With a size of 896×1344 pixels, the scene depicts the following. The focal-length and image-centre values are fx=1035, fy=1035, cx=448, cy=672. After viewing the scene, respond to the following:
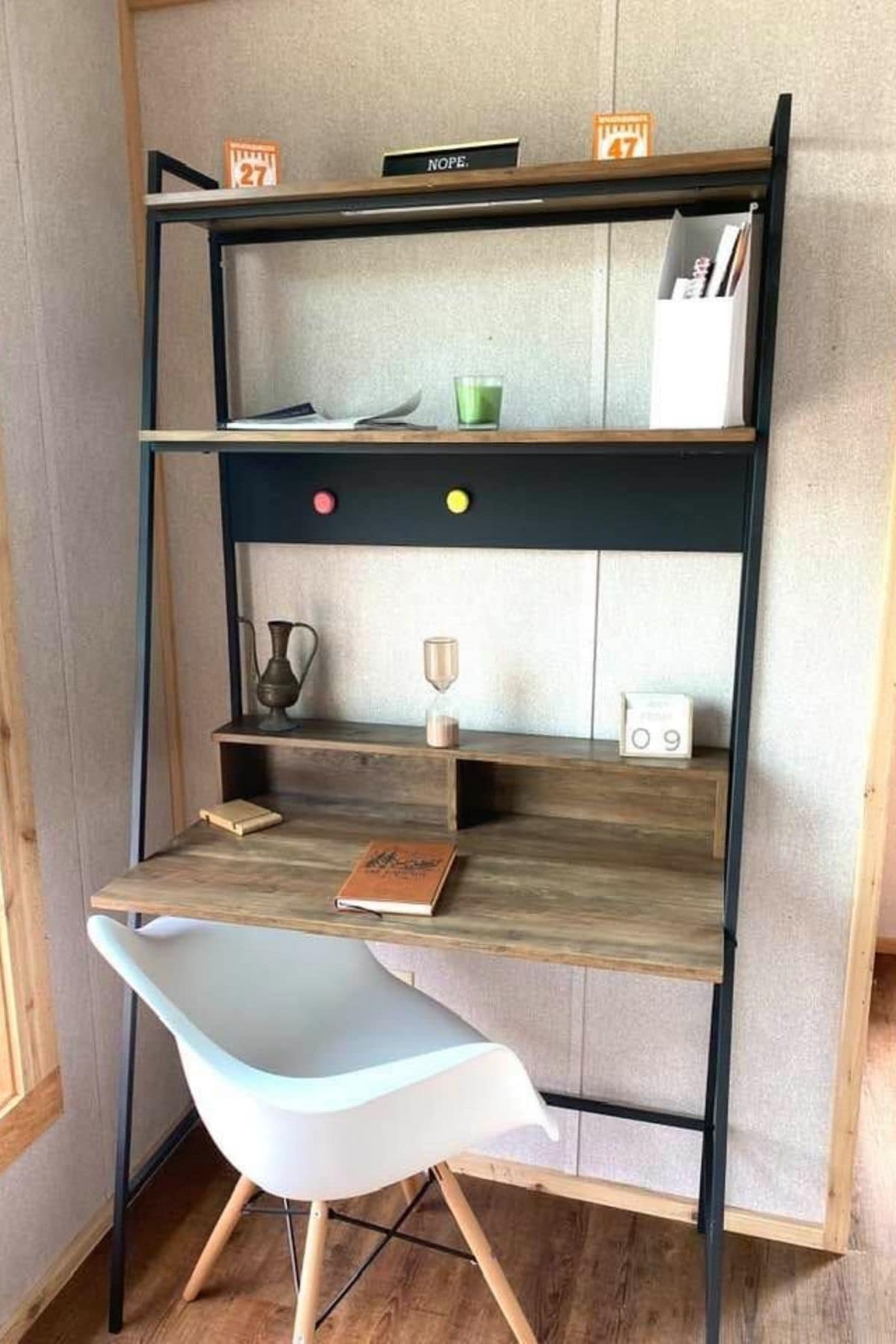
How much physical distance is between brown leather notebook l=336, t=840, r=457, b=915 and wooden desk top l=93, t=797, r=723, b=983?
23mm

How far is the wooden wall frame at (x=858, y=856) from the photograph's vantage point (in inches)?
69.0

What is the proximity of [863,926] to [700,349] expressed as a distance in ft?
3.47

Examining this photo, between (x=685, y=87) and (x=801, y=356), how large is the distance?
0.47 metres

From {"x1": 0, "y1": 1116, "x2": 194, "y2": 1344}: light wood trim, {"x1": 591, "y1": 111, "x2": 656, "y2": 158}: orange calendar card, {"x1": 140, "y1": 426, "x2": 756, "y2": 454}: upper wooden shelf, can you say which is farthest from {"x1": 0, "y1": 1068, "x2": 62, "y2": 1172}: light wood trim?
{"x1": 591, "y1": 111, "x2": 656, "y2": 158}: orange calendar card

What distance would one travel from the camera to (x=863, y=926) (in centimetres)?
185

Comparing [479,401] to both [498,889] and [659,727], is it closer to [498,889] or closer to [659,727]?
[659,727]

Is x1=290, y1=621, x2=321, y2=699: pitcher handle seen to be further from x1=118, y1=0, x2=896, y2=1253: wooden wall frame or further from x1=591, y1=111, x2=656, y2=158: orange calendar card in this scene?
x1=591, y1=111, x2=656, y2=158: orange calendar card

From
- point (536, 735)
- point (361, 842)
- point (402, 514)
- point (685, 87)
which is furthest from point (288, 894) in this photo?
point (685, 87)

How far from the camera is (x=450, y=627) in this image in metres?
1.98

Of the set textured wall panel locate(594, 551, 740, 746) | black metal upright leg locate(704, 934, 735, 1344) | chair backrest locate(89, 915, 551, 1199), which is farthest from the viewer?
textured wall panel locate(594, 551, 740, 746)

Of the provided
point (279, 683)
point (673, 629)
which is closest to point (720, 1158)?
point (673, 629)

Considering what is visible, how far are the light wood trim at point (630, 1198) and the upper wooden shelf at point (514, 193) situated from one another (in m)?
1.82

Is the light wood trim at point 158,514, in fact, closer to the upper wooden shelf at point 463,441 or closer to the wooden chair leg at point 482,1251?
the upper wooden shelf at point 463,441

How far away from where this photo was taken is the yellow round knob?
6.09 feet
